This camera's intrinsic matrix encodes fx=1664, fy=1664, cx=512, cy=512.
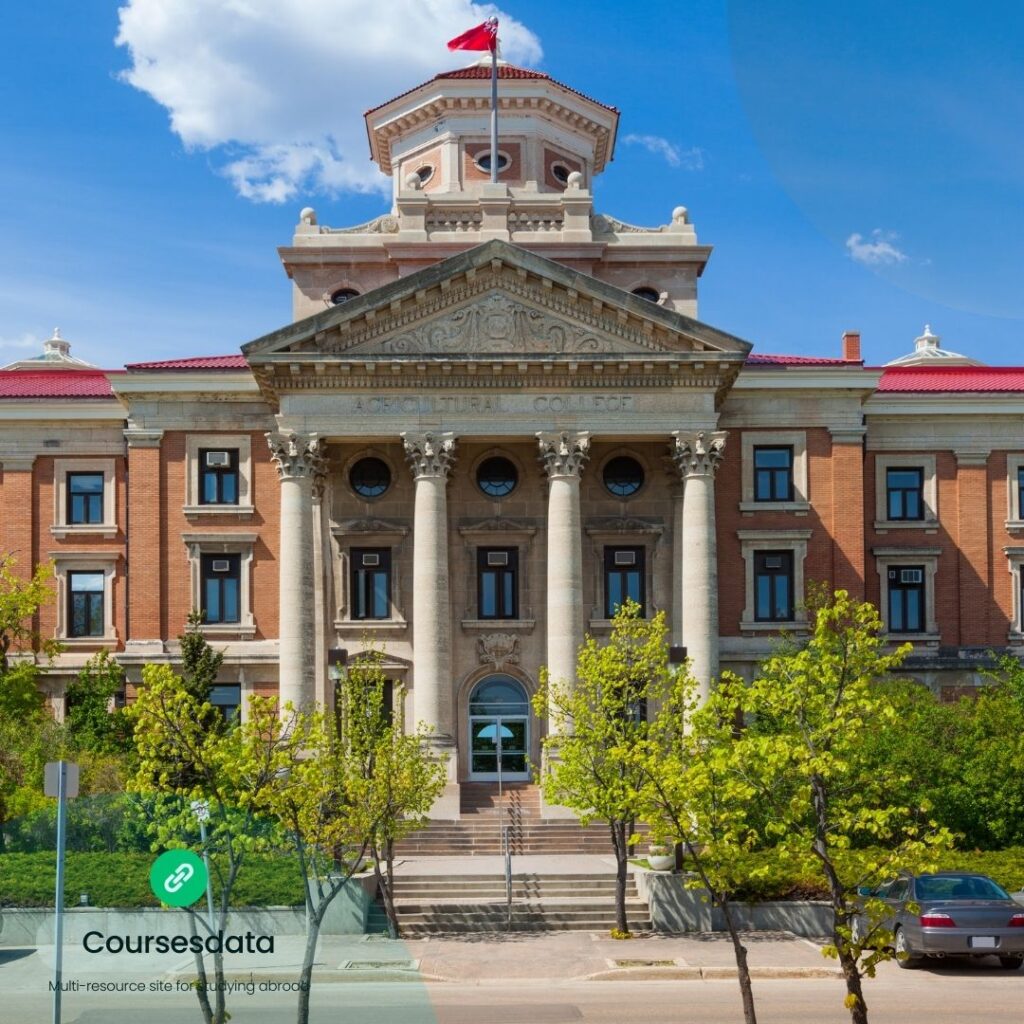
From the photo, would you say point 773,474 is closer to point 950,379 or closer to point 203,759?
point 950,379

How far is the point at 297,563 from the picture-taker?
47.9 m

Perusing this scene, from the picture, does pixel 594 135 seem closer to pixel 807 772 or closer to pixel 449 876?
pixel 449 876

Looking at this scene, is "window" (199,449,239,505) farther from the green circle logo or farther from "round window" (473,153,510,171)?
the green circle logo

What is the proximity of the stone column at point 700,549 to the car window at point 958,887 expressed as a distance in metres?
17.8

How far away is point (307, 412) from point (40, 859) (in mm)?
17748

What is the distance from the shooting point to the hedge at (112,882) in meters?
32.1

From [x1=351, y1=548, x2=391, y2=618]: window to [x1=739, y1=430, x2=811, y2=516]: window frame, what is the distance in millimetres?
11803

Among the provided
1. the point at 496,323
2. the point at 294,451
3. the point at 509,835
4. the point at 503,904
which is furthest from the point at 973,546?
the point at 503,904

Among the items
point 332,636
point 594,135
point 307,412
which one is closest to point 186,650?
point 332,636

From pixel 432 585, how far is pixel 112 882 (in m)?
16.5

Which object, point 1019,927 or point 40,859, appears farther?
point 40,859

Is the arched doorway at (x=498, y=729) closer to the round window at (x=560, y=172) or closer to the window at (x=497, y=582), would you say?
the window at (x=497, y=582)

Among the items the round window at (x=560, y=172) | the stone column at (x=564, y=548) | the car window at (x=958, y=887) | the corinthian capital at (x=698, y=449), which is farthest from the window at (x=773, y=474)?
the car window at (x=958, y=887)

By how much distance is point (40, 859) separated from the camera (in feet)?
114
